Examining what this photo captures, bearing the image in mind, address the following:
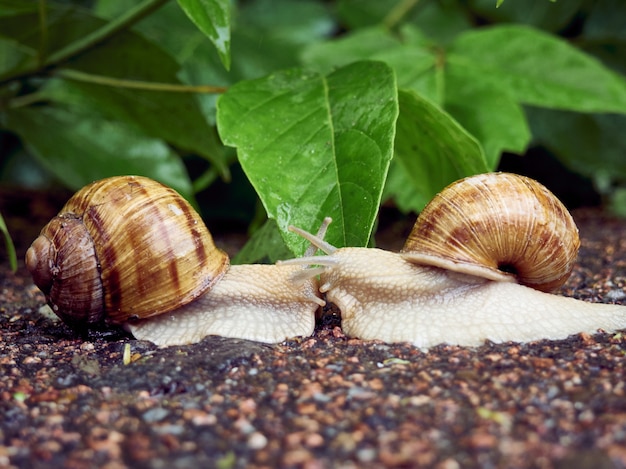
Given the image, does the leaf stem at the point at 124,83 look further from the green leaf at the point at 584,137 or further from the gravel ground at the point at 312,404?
the green leaf at the point at 584,137

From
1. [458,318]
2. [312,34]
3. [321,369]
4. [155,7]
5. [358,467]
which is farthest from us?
[312,34]

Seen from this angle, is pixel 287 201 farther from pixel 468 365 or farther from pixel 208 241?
pixel 468 365

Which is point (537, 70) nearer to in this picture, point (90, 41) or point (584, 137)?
point (584, 137)

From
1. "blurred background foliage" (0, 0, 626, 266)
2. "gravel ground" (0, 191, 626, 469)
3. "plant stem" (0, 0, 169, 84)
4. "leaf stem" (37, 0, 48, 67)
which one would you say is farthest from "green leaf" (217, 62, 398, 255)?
"leaf stem" (37, 0, 48, 67)

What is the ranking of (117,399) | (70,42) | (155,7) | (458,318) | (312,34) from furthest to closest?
1. (312,34)
2. (70,42)
3. (155,7)
4. (458,318)
5. (117,399)

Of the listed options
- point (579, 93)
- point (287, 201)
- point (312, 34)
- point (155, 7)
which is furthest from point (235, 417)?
point (312, 34)

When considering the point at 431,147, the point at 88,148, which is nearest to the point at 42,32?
the point at 88,148
